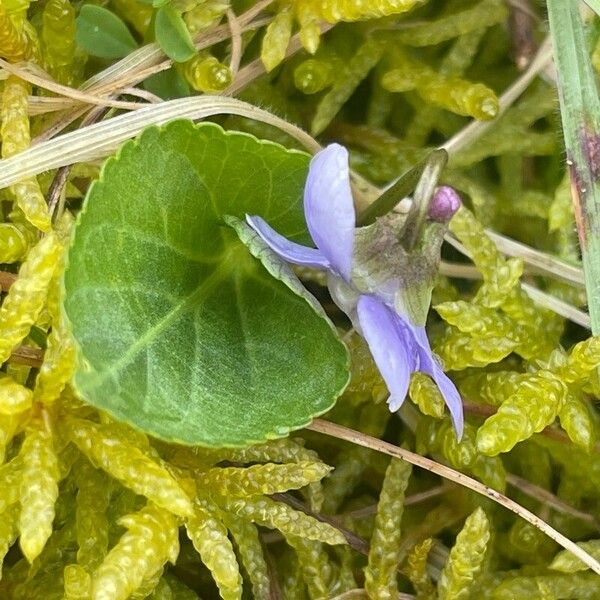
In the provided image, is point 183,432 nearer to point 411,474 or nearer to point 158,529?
point 158,529

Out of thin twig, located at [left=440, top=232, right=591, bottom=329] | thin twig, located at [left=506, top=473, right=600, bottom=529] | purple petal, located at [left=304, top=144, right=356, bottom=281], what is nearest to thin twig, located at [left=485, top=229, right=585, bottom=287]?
thin twig, located at [left=440, top=232, right=591, bottom=329]

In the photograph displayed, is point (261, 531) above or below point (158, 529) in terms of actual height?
below

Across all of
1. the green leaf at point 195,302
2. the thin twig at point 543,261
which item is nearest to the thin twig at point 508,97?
the thin twig at point 543,261

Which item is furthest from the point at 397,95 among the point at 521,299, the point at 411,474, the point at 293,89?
the point at 411,474

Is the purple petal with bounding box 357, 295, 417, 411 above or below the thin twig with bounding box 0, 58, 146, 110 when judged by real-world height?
below

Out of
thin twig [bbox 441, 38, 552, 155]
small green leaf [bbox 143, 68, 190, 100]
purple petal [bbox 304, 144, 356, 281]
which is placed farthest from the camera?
thin twig [bbox 441, 38, 552, 155]

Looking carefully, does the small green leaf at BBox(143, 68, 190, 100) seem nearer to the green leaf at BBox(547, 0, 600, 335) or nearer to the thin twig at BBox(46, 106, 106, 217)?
the thin twig at BBox(46, 106, 106, 217)
